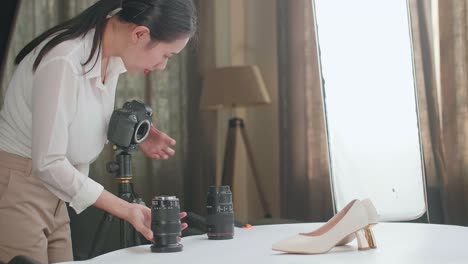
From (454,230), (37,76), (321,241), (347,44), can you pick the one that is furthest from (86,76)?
(347,44)

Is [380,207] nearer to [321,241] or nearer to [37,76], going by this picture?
[321,241]

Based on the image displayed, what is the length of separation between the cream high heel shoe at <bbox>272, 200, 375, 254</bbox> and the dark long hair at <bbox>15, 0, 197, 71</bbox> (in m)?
0.54

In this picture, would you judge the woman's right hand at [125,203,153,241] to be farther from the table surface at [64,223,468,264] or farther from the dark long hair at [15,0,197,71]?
the dark long hair at [15,0,197,71]

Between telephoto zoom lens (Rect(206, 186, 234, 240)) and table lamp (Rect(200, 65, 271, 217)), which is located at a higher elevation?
table lamp (Rect(200, 65, 271, 217))

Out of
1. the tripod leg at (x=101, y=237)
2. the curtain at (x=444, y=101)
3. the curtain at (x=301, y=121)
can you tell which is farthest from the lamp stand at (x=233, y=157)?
the tripod leg at (x=101, y=237)

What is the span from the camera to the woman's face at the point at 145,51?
5.05ft

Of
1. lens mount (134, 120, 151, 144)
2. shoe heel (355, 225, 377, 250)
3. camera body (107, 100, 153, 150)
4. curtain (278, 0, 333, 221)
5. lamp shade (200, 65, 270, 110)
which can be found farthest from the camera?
lamp shade (200, 65, 270, 110)

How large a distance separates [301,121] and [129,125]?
2.32m

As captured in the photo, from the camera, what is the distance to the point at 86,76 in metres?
1.45

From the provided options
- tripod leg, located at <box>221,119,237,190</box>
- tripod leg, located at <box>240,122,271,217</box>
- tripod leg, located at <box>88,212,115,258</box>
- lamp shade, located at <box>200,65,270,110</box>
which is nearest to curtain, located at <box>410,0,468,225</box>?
lamp shade, located at <box>200,65,270,110</box>

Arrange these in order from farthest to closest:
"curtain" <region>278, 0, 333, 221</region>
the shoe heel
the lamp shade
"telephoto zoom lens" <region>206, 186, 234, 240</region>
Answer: the lamp shade < "curtain" <region>278, 0, 333, 221</region> < "telephoto zoom lens" <region>206, 186, 234, 240</region> < the shoe heel

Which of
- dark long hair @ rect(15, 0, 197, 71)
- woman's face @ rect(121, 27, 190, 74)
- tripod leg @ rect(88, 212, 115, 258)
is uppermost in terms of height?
dark long hair @ rect(15, 0, 197, 71)

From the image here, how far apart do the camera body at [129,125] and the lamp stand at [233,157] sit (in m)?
2.33

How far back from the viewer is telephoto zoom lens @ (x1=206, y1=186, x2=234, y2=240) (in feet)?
4.80
